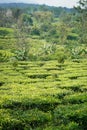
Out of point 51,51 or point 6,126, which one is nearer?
point 6,126

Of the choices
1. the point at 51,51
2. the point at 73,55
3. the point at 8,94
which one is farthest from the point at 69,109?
the point at 51,51

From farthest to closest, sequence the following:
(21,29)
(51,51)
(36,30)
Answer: (36,30), (21,29), (51,51)

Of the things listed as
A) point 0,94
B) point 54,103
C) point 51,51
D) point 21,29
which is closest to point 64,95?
point 54,103

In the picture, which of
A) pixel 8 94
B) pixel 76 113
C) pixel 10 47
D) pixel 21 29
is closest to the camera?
pixel 76 113

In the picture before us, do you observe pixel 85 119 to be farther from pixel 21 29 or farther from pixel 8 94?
pixel 21 29

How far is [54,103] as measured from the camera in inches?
758

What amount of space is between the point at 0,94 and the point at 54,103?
3920 mm

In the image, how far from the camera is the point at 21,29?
257 feet

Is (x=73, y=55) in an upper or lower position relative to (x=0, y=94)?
lower

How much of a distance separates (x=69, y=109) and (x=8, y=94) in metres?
5.24

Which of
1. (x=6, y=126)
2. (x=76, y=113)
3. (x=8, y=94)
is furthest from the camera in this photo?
(x=8, y=94)

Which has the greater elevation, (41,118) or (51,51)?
(41,118)

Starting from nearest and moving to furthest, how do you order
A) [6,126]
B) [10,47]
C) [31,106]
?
[6,126]
[31,106]
[10,47]

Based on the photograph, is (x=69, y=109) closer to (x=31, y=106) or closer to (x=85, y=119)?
(x=85, y=119)
